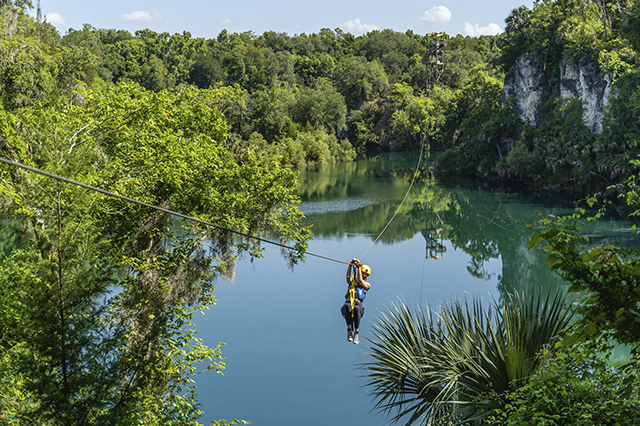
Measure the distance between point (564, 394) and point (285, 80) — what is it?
88064 millimetres

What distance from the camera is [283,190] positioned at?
44.2ft

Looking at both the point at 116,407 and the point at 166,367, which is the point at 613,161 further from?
the point at 116,407

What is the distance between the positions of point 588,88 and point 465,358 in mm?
39508

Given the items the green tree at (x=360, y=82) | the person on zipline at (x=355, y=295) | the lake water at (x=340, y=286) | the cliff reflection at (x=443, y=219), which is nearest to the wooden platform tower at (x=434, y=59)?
the green tree at (x=360, y=82)

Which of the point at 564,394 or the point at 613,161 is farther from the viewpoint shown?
the point at 613,161

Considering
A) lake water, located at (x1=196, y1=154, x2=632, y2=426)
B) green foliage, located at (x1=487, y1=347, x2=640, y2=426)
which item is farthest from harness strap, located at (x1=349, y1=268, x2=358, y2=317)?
green foliage, located at (x1=487, y1=347, x2=640, y2=426)

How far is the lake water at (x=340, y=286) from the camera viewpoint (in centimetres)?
1458

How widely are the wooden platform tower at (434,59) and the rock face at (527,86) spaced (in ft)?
82.1

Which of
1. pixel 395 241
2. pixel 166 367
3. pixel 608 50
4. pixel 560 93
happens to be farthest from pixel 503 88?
pixel 166 367

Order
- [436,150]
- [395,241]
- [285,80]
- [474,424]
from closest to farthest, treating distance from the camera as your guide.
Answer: [474,424]
[395,241]
[436,150]
[285,80]

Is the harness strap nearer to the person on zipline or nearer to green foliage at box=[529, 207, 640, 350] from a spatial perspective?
the person on zipline

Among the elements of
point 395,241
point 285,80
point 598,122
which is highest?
point 285,80

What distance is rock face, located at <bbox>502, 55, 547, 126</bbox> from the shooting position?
1887 inches

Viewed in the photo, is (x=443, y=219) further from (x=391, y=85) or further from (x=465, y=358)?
(x=391, y=85)
